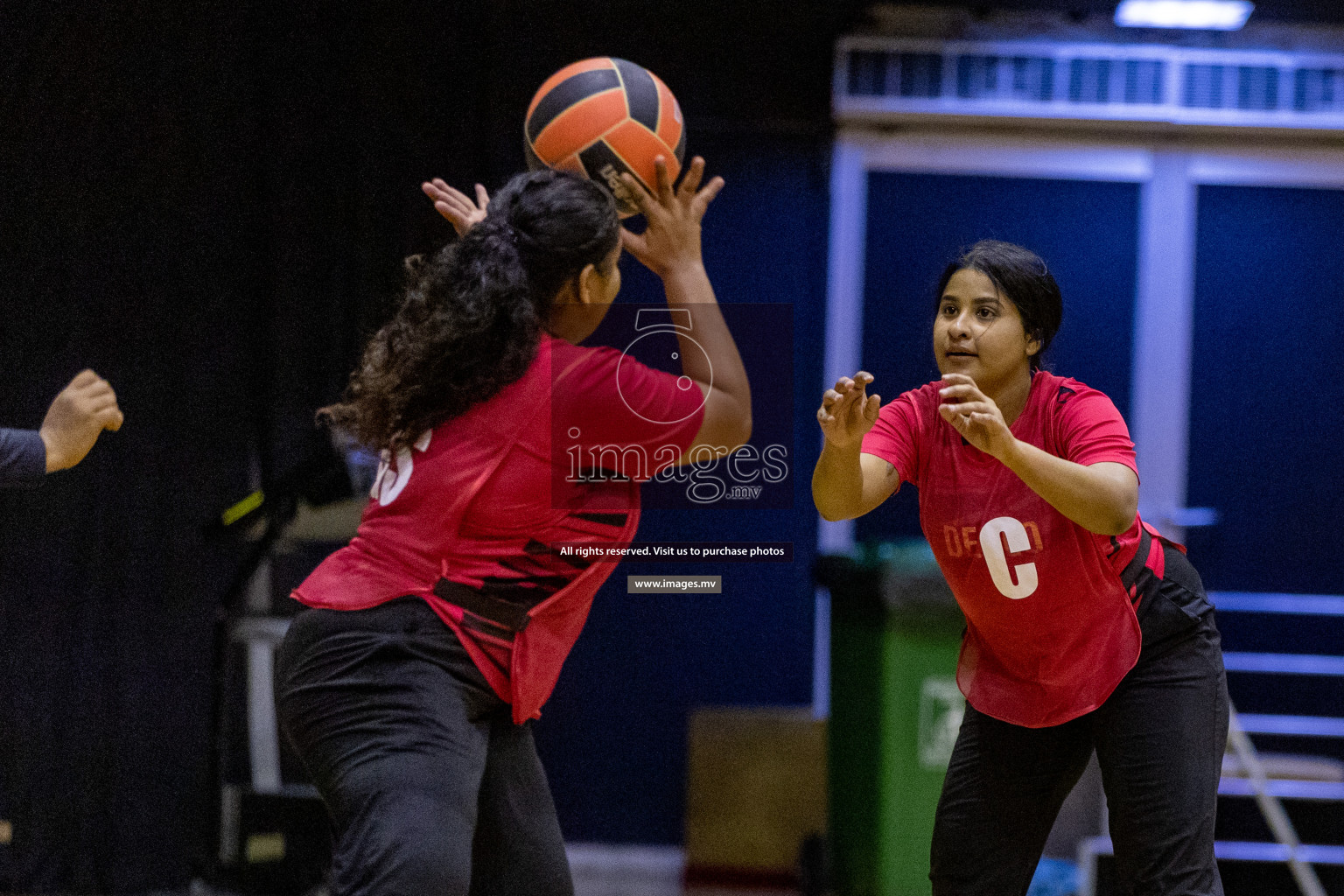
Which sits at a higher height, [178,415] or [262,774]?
[178,415]

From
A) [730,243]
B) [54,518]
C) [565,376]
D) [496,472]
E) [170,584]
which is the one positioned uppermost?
[730,243]

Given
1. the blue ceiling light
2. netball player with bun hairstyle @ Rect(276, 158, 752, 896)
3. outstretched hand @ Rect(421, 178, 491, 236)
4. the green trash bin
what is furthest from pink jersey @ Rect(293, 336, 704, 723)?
the blue ceiling light

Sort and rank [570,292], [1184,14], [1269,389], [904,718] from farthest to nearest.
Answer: [1269,389] → [1184,14] → [904,718] → [570,292]

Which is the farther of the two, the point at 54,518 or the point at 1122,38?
the point at 1122,38

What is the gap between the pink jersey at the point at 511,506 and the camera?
5.06 feet

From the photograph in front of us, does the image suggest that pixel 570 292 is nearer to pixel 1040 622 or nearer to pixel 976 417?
pixel 976 417

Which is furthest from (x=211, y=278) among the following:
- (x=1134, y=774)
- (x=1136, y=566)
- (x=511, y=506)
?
(x=1134, y=774)

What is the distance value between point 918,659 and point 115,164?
234 centimetres

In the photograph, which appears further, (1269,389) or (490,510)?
(1269,389)

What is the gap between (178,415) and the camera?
2.92m

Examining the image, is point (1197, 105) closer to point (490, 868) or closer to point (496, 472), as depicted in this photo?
point (496, 472)

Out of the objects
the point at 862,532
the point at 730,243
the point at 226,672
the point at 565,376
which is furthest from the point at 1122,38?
the point at 226,672

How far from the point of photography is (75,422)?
236cm

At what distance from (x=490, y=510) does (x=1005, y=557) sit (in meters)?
0.80
